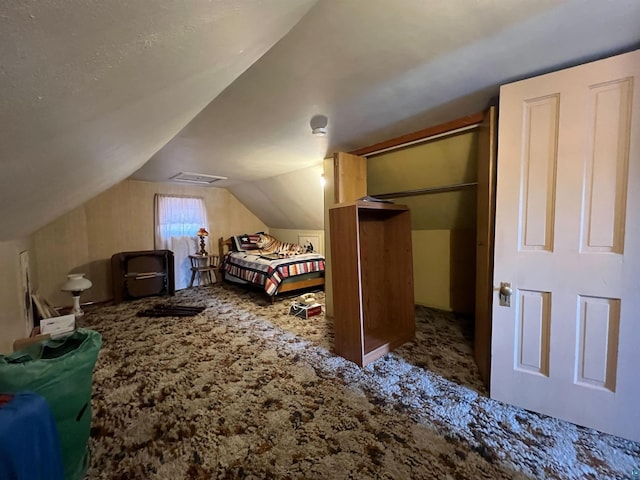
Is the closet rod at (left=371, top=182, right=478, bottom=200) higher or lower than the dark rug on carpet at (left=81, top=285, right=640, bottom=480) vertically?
higher

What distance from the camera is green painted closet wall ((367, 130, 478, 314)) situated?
2.78 meters

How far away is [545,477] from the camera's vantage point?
4.18ft

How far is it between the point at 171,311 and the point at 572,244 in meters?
4.39

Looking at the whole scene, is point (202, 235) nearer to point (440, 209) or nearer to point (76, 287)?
point (76, 287)

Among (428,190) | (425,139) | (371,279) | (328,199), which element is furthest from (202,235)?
(425,139)

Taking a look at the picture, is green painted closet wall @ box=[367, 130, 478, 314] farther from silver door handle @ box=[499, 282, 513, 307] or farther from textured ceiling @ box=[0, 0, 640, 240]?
silver door handle @ box=[499, 282, 513, 307]

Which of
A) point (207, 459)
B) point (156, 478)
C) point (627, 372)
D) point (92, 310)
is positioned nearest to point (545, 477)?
point (627, 372)

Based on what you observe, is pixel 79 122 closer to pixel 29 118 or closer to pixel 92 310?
pixel 29 118

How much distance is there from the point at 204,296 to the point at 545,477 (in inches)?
184

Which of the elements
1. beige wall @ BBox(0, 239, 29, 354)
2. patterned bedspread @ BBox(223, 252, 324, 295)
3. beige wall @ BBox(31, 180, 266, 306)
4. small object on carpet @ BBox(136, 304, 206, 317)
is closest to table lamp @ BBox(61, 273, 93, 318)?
beige wall @ BBox(31, 180, 266, 306)

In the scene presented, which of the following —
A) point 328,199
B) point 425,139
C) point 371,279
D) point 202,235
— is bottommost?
point 371,279

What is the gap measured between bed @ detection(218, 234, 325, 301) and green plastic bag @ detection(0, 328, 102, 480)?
2.84 m

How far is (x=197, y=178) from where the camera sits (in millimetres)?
4688

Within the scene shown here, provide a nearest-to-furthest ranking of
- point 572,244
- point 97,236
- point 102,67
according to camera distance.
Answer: point 102,67 < point 572,244 < point 97,236
